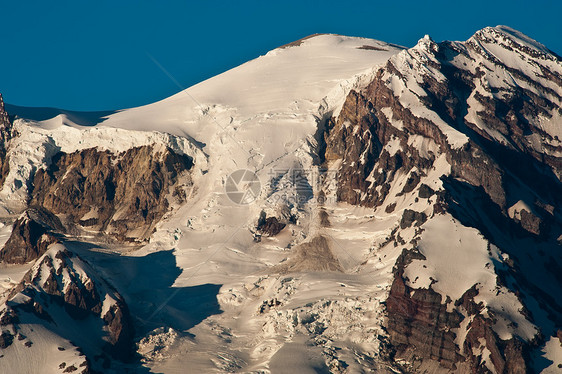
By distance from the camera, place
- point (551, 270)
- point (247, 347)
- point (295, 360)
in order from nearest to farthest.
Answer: point (295, 360)
point (247, 347)
point (551, 270)

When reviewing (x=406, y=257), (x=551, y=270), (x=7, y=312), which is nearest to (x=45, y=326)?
(x=7, y=312)

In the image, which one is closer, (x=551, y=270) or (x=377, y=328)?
(x=377, y=328)

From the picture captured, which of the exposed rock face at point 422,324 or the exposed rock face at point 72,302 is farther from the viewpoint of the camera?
the exposed rock face at point 72,302

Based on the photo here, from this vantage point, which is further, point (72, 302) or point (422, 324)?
point (72, 302)

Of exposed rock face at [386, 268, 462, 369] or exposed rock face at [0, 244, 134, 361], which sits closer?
exposed rock face at [386, 268, 462, 369]

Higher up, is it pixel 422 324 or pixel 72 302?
pixel 422 324

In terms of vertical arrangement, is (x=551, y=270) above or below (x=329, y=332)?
above

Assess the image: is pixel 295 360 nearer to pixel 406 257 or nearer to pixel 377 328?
pixel 377 328

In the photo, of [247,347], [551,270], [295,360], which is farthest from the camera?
[551,270]
